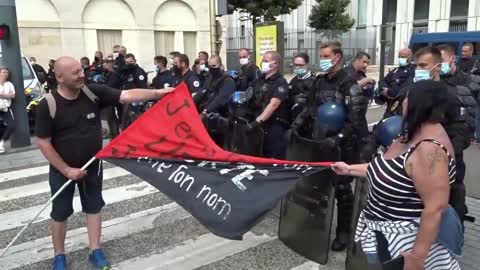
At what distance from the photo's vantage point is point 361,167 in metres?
2.93

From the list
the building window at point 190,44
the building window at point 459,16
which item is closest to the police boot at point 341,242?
the building window at point 190,44

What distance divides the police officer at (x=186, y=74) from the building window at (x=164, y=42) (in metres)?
17.2

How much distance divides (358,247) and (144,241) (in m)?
2.16

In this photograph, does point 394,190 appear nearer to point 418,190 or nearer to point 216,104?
point 418,190

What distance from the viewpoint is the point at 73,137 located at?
379 centimetres

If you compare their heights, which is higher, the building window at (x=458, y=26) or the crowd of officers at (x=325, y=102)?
the building window at (x=458, y=26)

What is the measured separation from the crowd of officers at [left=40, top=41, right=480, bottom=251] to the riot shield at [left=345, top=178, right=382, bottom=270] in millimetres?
373

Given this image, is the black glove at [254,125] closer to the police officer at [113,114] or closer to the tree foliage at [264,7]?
the police officer at [113,114]

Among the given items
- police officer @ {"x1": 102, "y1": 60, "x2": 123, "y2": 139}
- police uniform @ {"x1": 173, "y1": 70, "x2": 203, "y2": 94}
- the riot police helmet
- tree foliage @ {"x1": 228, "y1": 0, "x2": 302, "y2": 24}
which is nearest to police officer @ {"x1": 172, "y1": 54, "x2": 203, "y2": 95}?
police uniform @ {"x1": 173, "y1": 70, "x2": 203, "y2": 94}

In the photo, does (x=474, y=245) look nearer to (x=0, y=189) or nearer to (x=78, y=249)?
(x=78, y=249)

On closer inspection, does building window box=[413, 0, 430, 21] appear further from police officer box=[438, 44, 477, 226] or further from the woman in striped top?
the woman in striped top

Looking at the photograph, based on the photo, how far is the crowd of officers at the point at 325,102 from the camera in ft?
12.7

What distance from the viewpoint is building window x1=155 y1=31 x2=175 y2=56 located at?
25.5 meters

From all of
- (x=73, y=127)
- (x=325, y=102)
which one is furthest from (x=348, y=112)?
(x=73, y=127)
